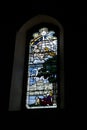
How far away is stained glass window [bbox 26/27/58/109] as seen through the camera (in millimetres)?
6309

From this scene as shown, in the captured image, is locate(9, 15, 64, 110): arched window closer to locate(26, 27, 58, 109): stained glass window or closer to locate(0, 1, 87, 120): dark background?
locate(26, 27, 58, 109): stained glass window

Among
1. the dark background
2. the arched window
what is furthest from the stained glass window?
the dark background

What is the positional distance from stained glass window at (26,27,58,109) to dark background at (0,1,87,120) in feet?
1.24

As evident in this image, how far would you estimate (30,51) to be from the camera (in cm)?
700
